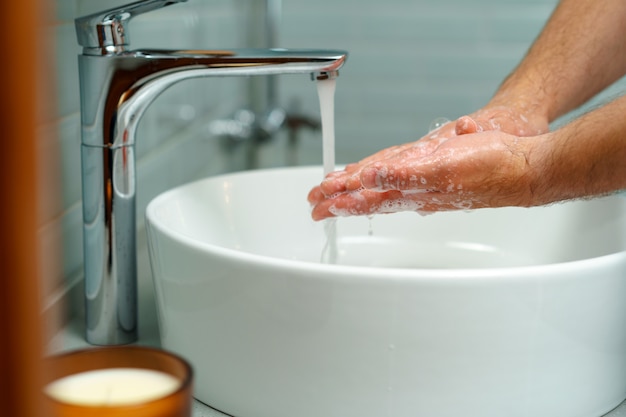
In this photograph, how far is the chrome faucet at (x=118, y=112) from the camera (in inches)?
24.7

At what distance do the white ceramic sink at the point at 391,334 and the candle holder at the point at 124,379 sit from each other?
0.16 metres

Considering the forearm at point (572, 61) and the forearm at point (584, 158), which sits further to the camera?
the forearm at point (572, 61)

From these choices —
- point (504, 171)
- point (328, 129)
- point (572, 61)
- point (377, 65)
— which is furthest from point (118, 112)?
point (377, 65)

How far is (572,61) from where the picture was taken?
87 cm

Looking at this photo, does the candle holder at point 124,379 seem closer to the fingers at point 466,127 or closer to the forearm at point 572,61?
the fingers at point 466,127

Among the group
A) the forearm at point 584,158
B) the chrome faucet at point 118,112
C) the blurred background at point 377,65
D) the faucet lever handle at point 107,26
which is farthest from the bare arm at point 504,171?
the blurred background at point 377,65

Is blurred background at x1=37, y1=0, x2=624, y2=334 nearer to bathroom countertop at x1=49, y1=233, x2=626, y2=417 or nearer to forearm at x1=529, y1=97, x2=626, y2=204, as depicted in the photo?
bathroom countertop at x1=49, y1=233, x2=626, y2=417

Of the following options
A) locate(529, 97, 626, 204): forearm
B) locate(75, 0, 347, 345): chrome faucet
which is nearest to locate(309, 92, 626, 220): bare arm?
locate(529, 97, 626, 204): forearm

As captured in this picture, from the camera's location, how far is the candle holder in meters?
0.34

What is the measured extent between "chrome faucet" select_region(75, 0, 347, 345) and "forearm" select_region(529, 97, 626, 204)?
0.19 m

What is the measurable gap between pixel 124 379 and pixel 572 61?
66 centimetres

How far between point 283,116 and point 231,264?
108cm

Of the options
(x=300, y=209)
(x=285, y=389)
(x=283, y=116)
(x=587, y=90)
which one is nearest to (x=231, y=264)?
(x=285, y=389)

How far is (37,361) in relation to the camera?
7.9 inches
